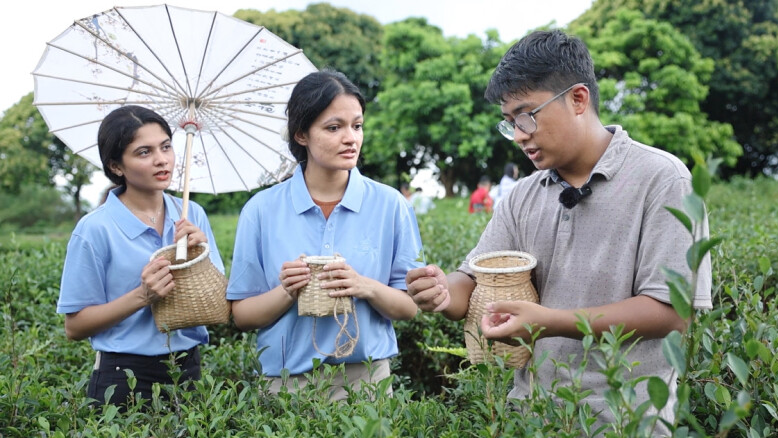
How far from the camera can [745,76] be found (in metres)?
25.8

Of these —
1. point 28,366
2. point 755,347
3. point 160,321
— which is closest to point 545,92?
point 755,347

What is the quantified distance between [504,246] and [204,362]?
66.9 inches

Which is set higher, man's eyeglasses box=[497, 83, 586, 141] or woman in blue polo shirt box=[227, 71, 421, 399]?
man's eyeglasses box=[497, 83, 586, 141]

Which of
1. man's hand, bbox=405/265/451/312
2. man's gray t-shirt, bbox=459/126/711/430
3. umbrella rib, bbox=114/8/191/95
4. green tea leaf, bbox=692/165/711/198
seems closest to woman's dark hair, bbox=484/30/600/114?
man's gray t-shirt, bbox=459/126/711/430

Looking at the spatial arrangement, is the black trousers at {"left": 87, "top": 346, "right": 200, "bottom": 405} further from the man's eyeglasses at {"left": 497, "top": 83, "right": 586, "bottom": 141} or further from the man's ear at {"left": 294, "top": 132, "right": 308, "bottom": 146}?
the man's eyeglasses at {"left": 497, "top": 83, "right": 586, "bottom": 141}

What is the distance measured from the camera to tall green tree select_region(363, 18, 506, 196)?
1029 inches

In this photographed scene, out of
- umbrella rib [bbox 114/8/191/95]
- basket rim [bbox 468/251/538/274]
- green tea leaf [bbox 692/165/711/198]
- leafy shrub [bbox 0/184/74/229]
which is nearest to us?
green tea leaf [bbox 692/165/711/198]

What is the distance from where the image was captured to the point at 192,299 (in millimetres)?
2525

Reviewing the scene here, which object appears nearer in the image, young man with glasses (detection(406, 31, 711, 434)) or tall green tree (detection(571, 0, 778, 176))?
young man with glasses (detection(406, 31, 711, 434))

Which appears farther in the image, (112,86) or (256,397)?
(112,86)

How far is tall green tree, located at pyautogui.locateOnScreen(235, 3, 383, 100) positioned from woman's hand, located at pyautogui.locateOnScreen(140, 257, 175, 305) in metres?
26.1

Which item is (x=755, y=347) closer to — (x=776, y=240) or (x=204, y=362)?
(x=204, y=362)

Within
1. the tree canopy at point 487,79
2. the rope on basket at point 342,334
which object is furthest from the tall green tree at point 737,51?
the rope on basket at point 342,334

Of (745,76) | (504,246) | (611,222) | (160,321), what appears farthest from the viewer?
(745,76)
